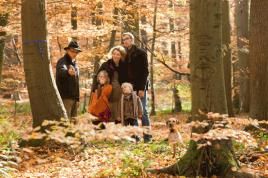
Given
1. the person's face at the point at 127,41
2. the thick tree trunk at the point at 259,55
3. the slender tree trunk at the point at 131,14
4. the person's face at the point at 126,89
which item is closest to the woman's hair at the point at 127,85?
the person's face at the point at 126,89

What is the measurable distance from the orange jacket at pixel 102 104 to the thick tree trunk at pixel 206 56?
10.0ft

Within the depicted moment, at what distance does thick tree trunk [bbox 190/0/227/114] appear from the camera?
5.05 meters

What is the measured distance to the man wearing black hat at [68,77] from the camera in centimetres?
818

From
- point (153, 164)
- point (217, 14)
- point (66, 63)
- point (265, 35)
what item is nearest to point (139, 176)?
point (153, 164)

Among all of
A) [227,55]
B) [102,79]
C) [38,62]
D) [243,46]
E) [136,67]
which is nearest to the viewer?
[38,62]

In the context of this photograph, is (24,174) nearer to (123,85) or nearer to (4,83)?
(123,85)

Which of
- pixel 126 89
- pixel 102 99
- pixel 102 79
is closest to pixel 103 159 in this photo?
pixel 126 89

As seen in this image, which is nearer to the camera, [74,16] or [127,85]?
[127,85]

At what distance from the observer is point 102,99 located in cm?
808

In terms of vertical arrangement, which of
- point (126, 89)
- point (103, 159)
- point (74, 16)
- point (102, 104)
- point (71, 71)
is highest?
point (74, 16)

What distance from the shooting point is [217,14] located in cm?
509

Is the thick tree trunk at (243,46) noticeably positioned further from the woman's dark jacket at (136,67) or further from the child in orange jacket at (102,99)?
the child in orange jacket at (102,99)

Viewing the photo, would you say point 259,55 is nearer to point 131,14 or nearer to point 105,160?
point 105,160

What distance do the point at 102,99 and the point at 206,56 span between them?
3.36 metres
